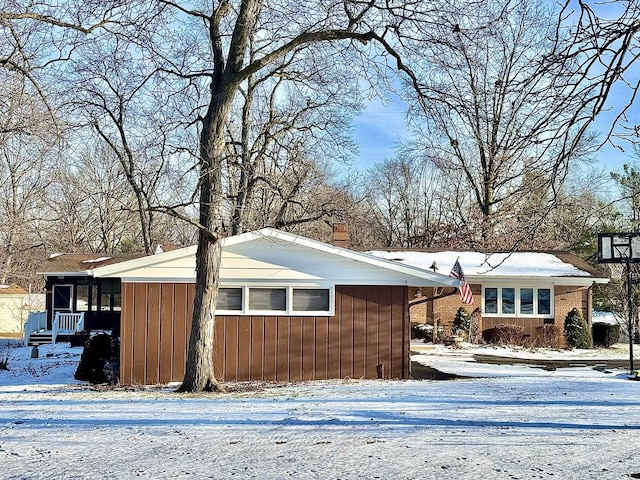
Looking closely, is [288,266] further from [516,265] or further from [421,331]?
[516,265]

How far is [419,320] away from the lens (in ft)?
93.7

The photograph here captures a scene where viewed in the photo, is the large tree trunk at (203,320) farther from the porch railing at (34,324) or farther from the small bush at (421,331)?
the porch railing at (34,324)

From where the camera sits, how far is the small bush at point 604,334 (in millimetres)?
27812

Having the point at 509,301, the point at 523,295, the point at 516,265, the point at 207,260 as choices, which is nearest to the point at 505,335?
the point at 509,301

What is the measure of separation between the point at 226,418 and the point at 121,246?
43478 millimetres

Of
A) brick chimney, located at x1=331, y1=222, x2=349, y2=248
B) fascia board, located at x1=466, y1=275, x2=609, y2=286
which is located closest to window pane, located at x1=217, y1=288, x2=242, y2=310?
brick chimney, located at x1=331, y1=222, x2=349, y2=248

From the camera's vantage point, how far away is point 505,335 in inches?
1060

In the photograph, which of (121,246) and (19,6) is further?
(121,246)

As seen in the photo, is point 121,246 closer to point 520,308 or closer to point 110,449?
point 520,308

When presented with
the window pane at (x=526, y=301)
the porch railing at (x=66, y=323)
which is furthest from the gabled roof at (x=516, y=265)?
the porch railing at (x=66, y=323)

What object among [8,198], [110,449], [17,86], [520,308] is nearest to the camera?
[110,449]

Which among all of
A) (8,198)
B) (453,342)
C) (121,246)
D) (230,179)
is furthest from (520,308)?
(121,246)

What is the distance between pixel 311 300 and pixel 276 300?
78 centimetres

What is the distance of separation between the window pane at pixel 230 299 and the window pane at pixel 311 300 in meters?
1.25
